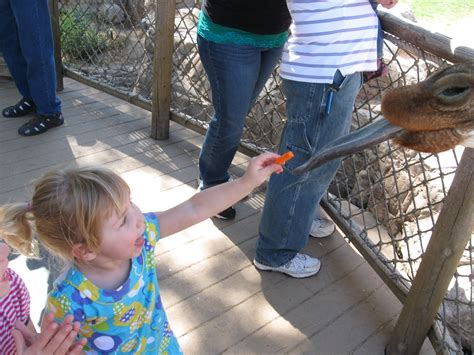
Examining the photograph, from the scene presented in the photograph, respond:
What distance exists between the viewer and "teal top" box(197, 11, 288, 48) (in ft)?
6.70

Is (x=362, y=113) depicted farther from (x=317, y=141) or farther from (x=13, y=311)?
(x=13, y=311)

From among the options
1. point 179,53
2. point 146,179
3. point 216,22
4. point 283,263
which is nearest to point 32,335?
point 283,263

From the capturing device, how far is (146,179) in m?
2.85

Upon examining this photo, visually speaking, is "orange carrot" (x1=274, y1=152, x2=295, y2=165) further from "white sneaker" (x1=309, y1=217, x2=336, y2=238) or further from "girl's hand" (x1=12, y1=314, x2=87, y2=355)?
"white sneaker" (x1=309, y1=217, x2=336, y2=238)

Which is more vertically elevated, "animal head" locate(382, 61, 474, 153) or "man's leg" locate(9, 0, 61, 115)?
"animal head" locate(382, 61, 474, 153)

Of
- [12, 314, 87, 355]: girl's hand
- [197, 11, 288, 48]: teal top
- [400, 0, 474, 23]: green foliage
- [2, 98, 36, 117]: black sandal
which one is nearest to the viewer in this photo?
[12, 314, 87, 355]: girl's hand

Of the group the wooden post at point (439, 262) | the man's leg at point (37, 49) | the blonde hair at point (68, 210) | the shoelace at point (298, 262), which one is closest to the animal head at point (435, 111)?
the wooden post at point (439, 262)

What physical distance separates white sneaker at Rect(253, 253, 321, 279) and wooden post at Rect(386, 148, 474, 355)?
0.48m

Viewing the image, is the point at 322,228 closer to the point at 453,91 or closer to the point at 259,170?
the point at 259,170

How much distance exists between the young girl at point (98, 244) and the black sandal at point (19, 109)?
2366 millimetres

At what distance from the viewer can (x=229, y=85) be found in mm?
2152

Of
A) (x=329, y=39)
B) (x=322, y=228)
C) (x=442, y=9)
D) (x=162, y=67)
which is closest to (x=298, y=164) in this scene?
(x=329, y=39)

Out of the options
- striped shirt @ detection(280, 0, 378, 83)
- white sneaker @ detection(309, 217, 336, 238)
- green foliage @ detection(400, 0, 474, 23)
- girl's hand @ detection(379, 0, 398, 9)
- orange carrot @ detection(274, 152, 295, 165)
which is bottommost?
green foliage @ detection(400, 0, 474, 23)

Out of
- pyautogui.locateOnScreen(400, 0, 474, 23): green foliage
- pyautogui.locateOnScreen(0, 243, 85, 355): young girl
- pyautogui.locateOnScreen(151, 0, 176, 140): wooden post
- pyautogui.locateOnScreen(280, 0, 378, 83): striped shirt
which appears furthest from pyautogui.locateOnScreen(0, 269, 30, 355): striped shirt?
pyautogui.locateOnScreen(400, 0, 474, 23): green foliage
